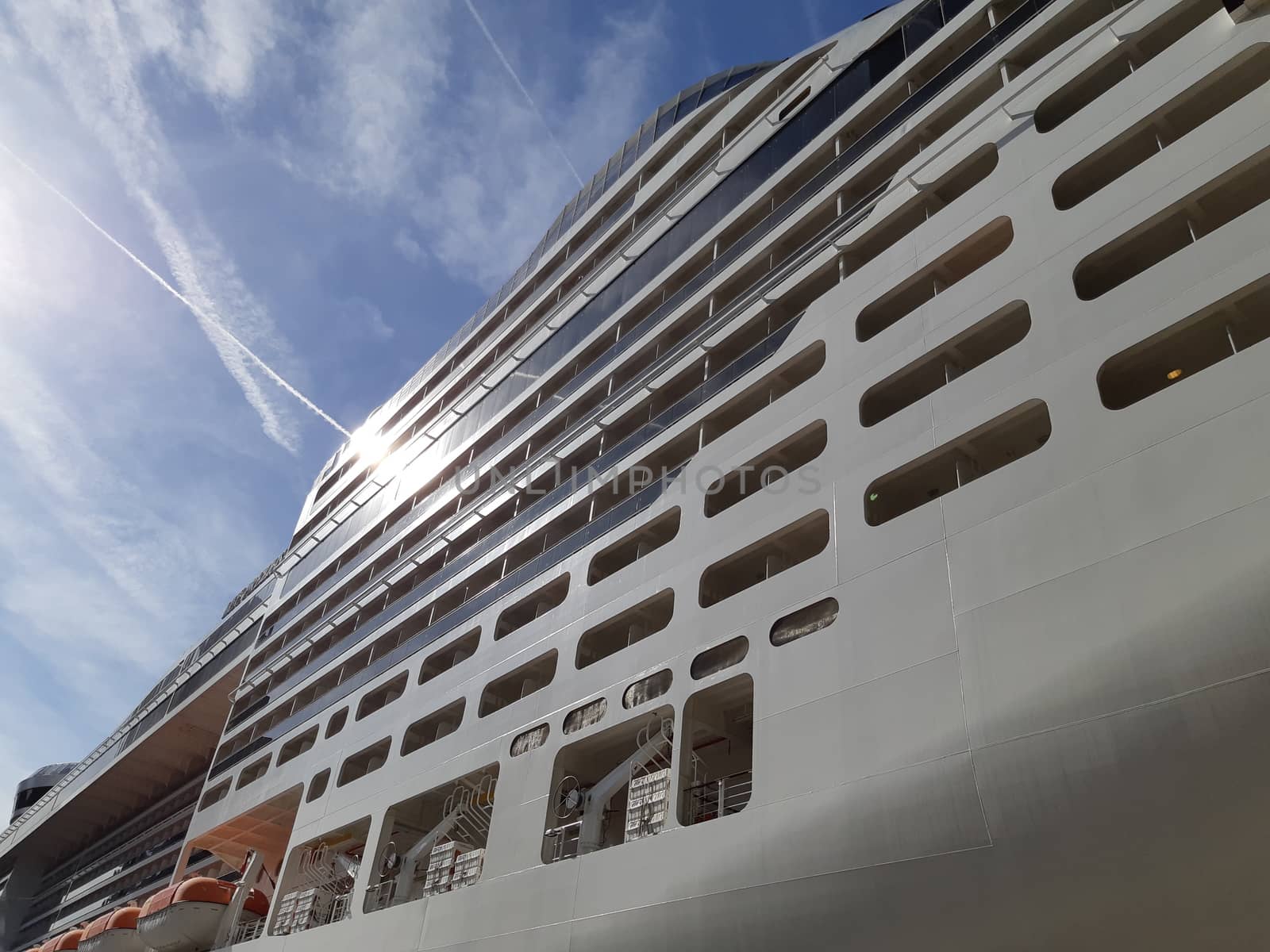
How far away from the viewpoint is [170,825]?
36812 mm

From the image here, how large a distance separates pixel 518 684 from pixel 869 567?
8.24m

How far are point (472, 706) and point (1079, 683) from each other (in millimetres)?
10234

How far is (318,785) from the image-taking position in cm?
1900

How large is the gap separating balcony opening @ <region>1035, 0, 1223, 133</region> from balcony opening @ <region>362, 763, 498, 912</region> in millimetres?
11963

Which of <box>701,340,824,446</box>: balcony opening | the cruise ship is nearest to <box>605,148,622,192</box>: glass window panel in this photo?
the cruise ship

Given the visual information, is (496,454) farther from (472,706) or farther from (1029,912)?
(1029,912)

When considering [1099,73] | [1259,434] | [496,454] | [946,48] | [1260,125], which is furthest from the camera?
[496,454]

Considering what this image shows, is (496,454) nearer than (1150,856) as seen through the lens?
No

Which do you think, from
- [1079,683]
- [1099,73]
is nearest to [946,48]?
[1099,73]

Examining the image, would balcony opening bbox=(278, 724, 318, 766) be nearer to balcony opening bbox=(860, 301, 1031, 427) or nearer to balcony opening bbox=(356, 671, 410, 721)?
balcony opening bbox=(356, 671, 410, 721)

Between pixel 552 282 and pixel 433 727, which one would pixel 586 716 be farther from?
pixel 552 282

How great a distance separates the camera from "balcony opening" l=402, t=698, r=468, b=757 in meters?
15.9

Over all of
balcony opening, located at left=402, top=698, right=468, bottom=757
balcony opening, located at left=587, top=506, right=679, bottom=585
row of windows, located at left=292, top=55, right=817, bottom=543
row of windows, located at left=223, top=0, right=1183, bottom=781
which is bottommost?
balcony opening, located at left=402, top=698, right=468, bottom=757

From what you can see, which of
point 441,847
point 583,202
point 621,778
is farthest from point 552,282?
point 621,778
